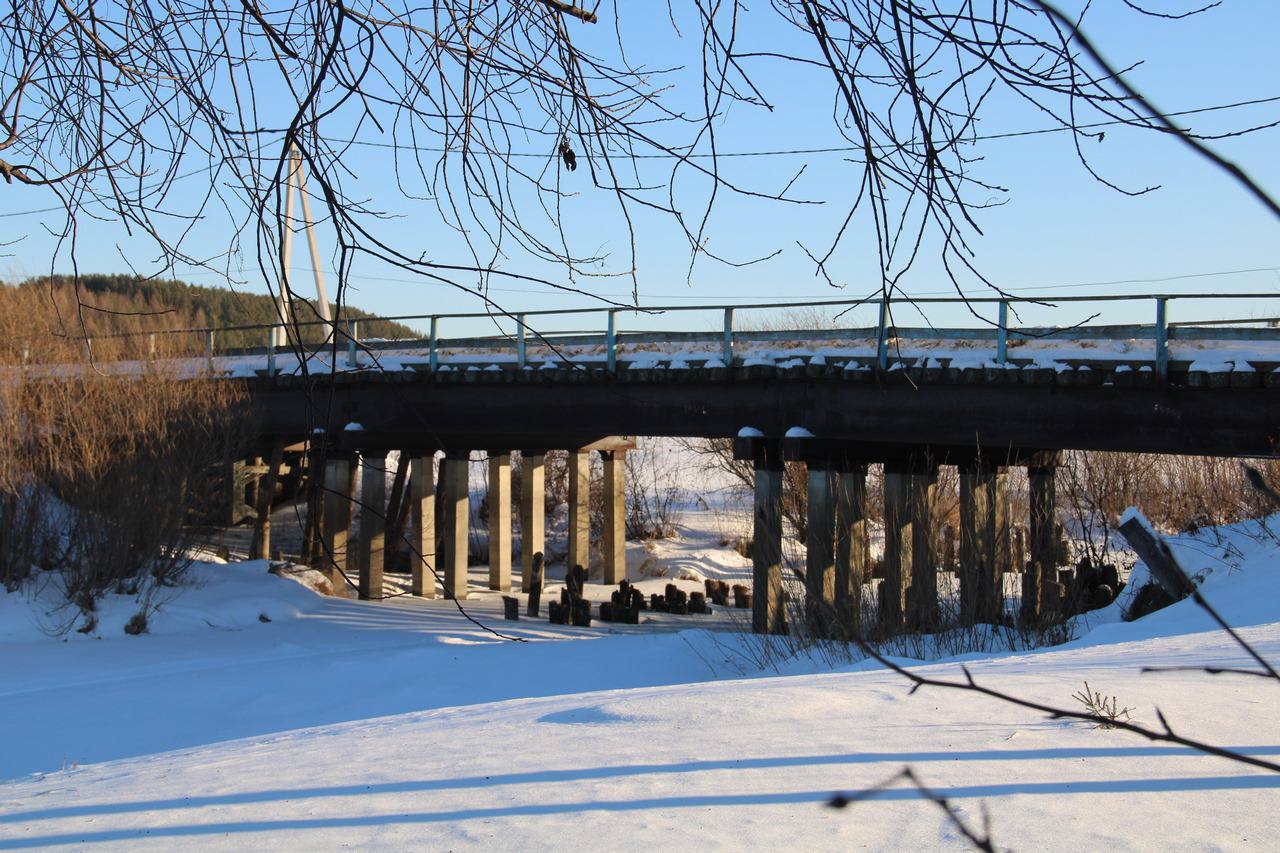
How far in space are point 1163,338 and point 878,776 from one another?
1060cm

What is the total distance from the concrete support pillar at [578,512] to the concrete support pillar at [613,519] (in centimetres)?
49

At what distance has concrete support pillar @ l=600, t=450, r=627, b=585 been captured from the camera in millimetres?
25203

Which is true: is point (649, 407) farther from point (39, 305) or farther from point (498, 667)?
point (39, 305)

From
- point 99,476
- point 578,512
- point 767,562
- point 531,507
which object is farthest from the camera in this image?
point 578,512

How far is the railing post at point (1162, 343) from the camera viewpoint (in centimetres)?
1315

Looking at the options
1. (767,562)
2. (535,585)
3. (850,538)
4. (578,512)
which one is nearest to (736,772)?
(850,538)

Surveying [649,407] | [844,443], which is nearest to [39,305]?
[649,407]

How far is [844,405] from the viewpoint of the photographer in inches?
624

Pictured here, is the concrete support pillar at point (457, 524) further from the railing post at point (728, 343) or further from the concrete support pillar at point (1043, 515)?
the concrete support pillar at point (1043, 515)

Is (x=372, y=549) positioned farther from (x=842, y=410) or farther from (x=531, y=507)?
(x=842, y=410)

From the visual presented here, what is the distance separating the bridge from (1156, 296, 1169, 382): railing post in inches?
0.6

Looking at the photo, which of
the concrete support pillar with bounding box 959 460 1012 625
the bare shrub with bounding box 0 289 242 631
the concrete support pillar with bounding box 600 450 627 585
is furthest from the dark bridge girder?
the concrete support pillar with bounding box 600 450 627 585

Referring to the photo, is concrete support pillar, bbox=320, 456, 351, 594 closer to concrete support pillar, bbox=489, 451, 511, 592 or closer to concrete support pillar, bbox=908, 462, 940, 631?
concrete support pillar, bbox=489, 451, 511, 592

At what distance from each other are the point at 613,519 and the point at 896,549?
11263 mm
